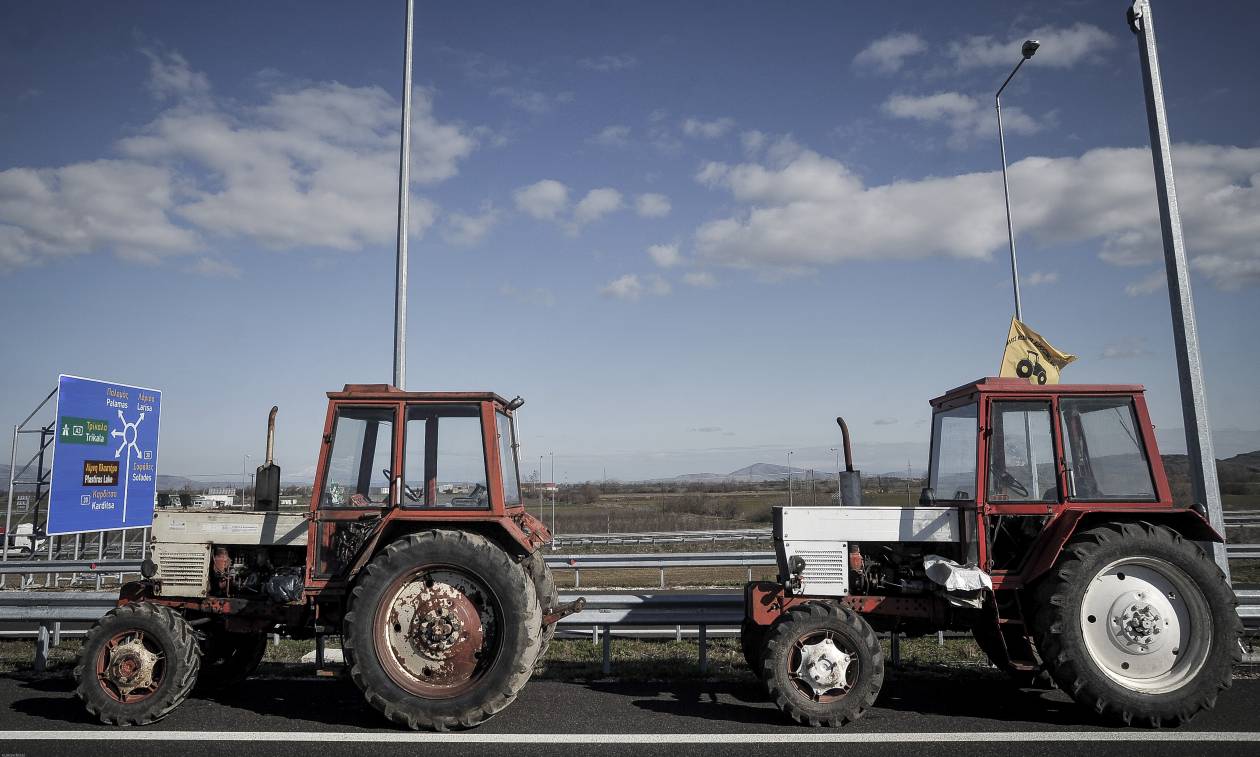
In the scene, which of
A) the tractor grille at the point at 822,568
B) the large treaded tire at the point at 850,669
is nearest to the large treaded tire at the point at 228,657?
the large treaded tire at the point at 850,669

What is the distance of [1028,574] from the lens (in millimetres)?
5855

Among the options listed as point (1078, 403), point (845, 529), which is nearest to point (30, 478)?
point (845, 529)

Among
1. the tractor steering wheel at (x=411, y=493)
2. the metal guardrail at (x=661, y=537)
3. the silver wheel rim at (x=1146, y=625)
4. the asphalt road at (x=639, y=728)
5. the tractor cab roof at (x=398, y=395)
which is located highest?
the tractor cab roof at (x=398, y=395)

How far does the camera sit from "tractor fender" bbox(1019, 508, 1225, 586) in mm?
5777

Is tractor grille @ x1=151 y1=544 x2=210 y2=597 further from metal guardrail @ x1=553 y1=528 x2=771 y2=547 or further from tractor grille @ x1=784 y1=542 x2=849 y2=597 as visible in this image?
metal guardrail @ x1=553 y1=528 x2=771 y2=547

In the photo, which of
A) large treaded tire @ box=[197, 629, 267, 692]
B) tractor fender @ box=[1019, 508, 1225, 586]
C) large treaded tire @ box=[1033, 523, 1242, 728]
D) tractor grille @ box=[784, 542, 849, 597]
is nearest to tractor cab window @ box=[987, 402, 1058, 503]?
tractor fender @ box=[1019, 508, 1225, 586]

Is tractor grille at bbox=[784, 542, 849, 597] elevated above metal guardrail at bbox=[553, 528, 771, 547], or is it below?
above

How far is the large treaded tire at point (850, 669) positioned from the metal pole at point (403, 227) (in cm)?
588

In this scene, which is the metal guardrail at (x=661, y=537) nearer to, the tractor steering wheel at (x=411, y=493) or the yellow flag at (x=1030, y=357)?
the yellow flag at (x=1030, y=357)

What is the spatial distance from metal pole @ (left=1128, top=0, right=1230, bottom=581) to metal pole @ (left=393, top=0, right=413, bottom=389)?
27.6 ft

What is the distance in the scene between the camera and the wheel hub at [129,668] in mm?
5727

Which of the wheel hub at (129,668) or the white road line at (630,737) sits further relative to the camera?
the wheel hub at (129,668)

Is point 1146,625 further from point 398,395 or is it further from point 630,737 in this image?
point 398,395

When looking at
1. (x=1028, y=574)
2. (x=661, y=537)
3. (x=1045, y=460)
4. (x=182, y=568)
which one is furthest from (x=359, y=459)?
(x=661, y=537)
